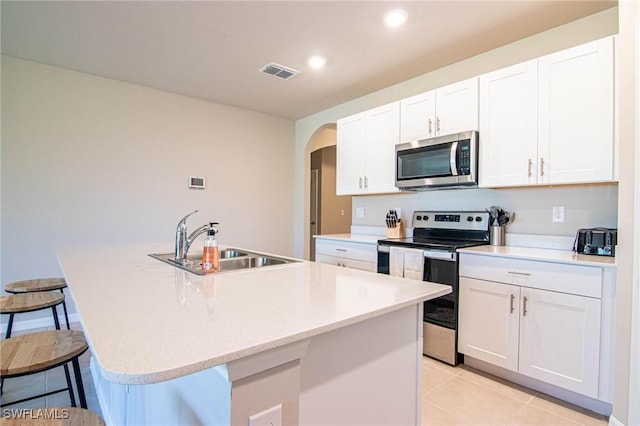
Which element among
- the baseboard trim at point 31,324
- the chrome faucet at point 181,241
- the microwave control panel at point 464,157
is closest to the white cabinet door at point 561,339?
the microwave control panel at point 464,157

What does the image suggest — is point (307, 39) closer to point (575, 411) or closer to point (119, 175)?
point (119, 175)

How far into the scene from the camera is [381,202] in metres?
3.90

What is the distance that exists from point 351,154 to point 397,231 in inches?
39.9

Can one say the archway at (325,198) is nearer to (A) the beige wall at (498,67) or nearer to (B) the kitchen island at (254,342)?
(A) the beige wall at (498,67)

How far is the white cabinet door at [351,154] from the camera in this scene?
3693 mm

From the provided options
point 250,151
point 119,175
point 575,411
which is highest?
point 250,151

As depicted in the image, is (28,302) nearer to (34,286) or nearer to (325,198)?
(34,286)

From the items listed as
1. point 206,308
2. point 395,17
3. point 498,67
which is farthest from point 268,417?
point 498,67

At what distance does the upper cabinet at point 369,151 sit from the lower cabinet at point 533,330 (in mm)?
1399

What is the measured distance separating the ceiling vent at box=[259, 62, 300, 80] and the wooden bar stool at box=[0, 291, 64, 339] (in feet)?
8.27

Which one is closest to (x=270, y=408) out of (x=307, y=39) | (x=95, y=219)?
(x=307, y=39)

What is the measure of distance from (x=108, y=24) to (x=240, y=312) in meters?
2.72

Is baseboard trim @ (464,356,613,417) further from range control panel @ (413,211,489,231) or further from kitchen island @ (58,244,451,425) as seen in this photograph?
kitchen island @ (58,244,451,425)

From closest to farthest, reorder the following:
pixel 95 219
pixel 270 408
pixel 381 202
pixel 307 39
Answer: pixel 270 408
pixel 307 39
pixel 95 219
pixel 381 202
